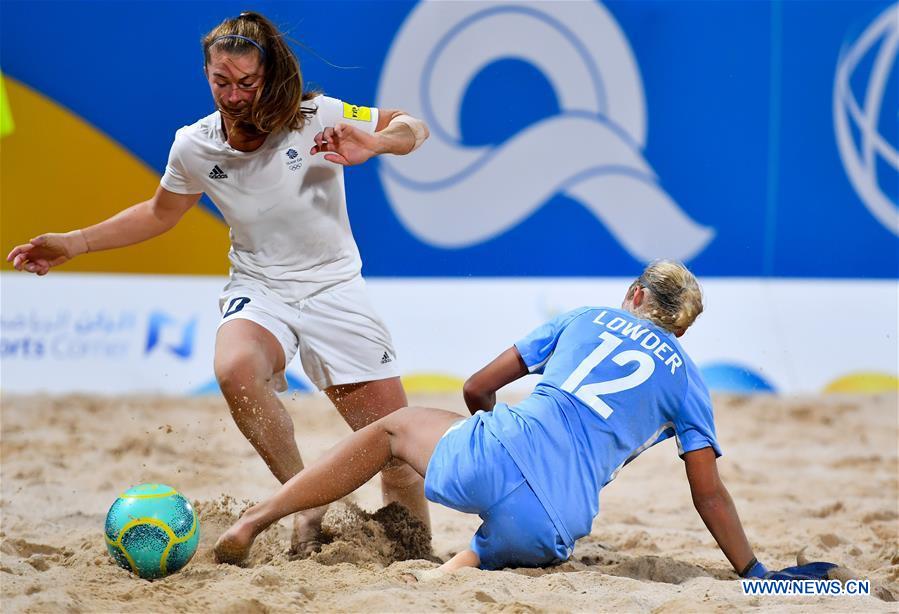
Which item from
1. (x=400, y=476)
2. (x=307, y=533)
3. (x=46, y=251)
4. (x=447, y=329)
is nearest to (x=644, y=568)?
(x=400, y=476)

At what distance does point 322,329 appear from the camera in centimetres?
367

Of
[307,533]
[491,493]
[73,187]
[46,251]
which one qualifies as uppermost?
[73,187]

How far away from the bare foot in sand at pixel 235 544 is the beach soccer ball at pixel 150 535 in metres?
0.09

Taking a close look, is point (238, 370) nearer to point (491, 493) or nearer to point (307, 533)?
point (307, 533)

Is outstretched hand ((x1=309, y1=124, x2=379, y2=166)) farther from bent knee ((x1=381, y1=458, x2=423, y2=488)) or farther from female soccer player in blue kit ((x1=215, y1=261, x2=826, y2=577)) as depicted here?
bent knee ((x1=381, y1=458, x2=423, y2=488))

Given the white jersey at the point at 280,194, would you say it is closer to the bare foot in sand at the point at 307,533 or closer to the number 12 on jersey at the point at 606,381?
the bare foot in sand at the point at 307,533

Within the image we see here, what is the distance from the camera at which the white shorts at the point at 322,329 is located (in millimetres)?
3639

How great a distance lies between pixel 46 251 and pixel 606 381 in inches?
81.7

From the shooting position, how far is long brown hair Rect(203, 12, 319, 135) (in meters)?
3.38

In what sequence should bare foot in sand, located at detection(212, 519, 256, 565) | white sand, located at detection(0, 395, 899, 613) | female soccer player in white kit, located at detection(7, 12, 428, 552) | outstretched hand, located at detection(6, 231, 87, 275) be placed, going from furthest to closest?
outstretched hand, located at detection(6, 231, 87, 275) < female soccer player in white kit, located at detection(7, 12, 428, 552) < bare foot in sand, located at detection(212, 519, 256, 565) < white sand, located at detection(0, 395, 899, 613)

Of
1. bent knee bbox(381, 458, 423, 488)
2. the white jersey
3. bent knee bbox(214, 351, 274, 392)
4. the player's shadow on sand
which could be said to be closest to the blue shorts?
the player's shadow on sand

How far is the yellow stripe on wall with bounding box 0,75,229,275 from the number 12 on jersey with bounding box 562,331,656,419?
382 cm

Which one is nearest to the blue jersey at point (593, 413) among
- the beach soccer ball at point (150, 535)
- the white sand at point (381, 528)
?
the white sand at point (381, 528)

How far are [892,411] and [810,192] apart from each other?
1470 millimetres
